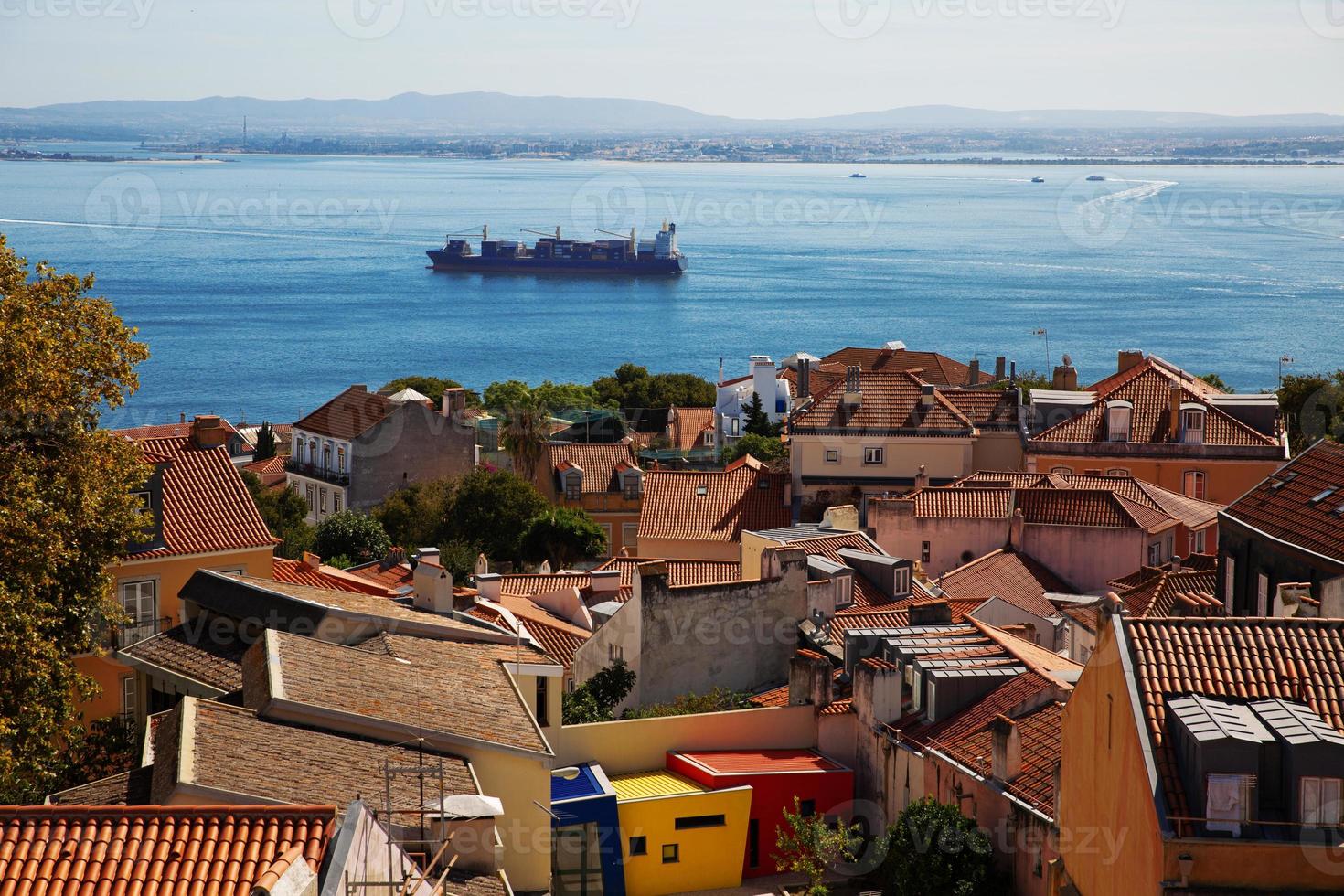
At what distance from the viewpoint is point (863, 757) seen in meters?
16.7

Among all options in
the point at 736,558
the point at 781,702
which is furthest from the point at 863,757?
the point at 736,558

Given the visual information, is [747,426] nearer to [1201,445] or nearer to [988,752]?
[1201,445]

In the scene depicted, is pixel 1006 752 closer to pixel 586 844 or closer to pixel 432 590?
pixel 586 844

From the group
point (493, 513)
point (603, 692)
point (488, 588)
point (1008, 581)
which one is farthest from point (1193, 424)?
point (603, 692)

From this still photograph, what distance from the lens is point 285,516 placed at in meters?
43.9

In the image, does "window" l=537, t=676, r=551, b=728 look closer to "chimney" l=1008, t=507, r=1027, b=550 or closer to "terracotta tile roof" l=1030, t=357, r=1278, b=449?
"chimney" l=1008, t=507, r=1027, b=550

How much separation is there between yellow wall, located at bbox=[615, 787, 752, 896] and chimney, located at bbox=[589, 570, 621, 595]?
8594 millimetres

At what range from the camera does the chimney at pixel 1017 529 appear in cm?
2636

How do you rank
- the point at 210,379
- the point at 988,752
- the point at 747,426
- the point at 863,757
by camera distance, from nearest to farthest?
the point at 988,752, the point at 863,757, the point at 747,426, the point at 210,379

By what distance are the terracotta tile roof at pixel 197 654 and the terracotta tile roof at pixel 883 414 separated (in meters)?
20.7

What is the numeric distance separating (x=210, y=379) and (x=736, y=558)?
8146cm

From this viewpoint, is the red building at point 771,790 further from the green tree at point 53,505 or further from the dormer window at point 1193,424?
the dormer window at point 1193,424

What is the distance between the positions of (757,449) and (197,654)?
33.4m

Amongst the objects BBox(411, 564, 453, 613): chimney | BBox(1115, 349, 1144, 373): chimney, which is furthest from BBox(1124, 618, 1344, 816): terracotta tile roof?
BBox(1115, 349, 1144, 373): chimney
